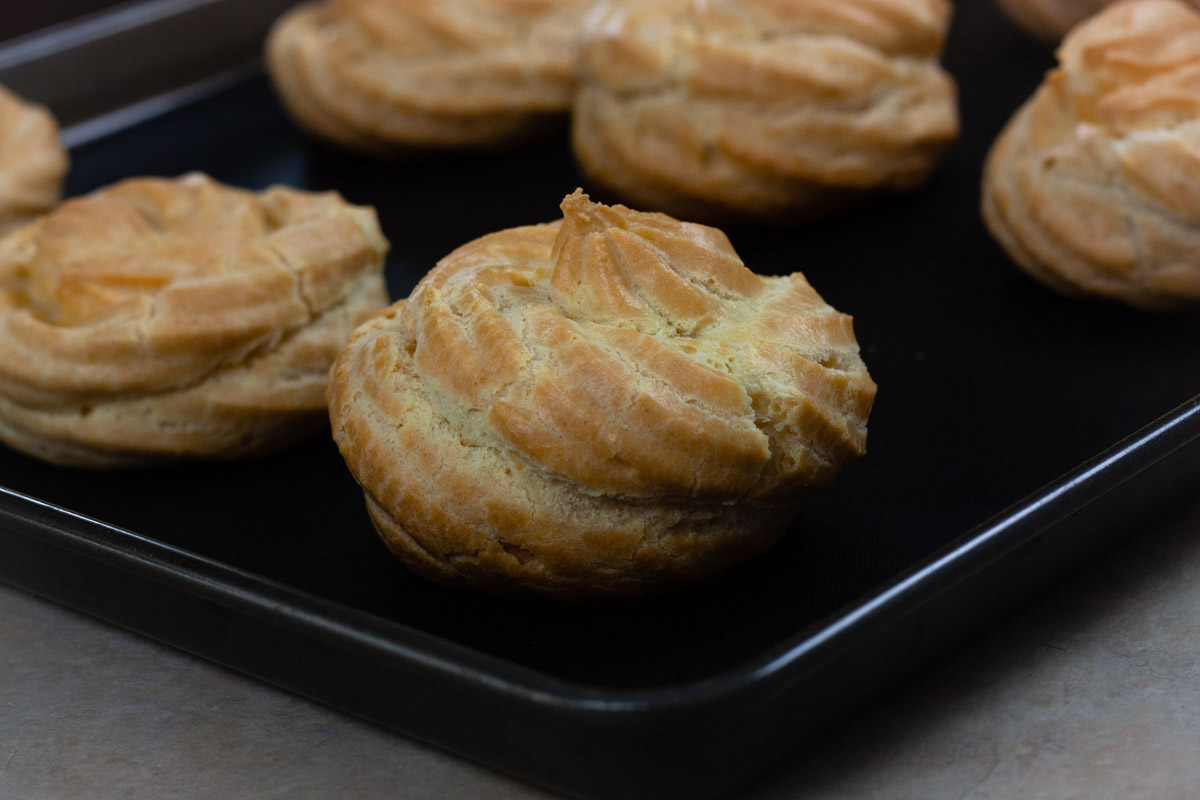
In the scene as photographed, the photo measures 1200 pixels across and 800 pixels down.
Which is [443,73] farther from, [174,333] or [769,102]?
[174,333]

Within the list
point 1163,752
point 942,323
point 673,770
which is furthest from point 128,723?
point 942,323

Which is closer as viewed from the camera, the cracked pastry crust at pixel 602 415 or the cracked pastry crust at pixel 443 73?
the cracked pastry crust at pixel 602 415

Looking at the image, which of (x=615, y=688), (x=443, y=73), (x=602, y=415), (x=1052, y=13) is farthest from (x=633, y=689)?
(x=1052, y=13)

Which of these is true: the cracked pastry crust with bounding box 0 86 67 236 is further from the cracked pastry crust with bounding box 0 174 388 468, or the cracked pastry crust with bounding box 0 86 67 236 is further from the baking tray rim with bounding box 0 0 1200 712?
the baking tray rim with bounding box 0 0 1200 712

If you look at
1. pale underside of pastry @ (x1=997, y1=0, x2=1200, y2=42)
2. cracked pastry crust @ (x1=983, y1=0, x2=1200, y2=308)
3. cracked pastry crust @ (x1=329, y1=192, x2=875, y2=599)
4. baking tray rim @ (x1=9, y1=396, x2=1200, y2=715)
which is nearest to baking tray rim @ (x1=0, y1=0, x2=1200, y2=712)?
baking tray rim @ (x1=9, y1=396, x2=1200, y2=715)

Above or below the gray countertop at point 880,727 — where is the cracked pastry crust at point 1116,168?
above

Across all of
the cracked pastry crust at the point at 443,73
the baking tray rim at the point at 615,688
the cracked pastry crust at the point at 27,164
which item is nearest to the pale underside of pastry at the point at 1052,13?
the cracked pastry crust at the point at 443,73

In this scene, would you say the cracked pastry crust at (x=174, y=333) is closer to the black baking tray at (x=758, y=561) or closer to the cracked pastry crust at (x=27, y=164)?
the black baking tray at (x=758, y=561)
